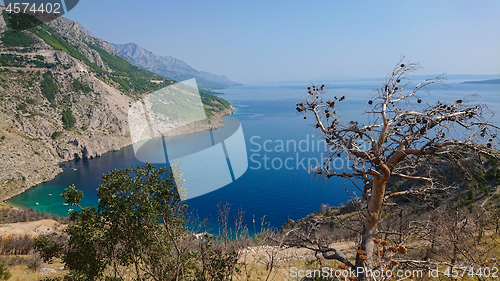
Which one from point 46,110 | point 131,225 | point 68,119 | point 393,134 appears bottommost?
point 68,119

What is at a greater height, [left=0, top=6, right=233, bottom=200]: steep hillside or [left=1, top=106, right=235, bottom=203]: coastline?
[left=0, top=6, right=233, bottom=200]: steep hillside

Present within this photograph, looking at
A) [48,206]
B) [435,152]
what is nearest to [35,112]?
[48,206]

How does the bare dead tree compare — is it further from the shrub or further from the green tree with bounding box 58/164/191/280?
the shrub

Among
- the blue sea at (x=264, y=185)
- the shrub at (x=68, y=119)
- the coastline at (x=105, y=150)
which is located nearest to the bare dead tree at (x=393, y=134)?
the blue sea at (x=264, y=185)

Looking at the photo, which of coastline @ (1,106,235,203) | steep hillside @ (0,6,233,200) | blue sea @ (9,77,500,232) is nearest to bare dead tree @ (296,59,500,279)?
blue sea @ (9,77,500,232)

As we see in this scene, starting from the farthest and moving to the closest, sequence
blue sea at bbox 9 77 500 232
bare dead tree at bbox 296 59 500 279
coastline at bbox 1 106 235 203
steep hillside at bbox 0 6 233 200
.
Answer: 1. steep hillside at bbox 0 6 233 200
2. coastline at bbox 1 106 235 203
3. blue sea at bbox 9 77 500 232
4. bare dead tree at bbox 296 59 500 279

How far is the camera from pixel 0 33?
278ft

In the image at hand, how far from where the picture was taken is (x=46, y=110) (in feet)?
226

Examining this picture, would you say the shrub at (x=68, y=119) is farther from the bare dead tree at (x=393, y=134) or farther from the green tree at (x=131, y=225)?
the bare dead tree at (x=393, y=134)

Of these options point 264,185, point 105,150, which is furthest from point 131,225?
point 105,150

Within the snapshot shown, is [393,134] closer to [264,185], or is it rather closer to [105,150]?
[264,185]

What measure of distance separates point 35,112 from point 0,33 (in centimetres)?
3976

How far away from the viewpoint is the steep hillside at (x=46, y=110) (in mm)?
53531

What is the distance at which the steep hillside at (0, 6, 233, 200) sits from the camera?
176 ft
